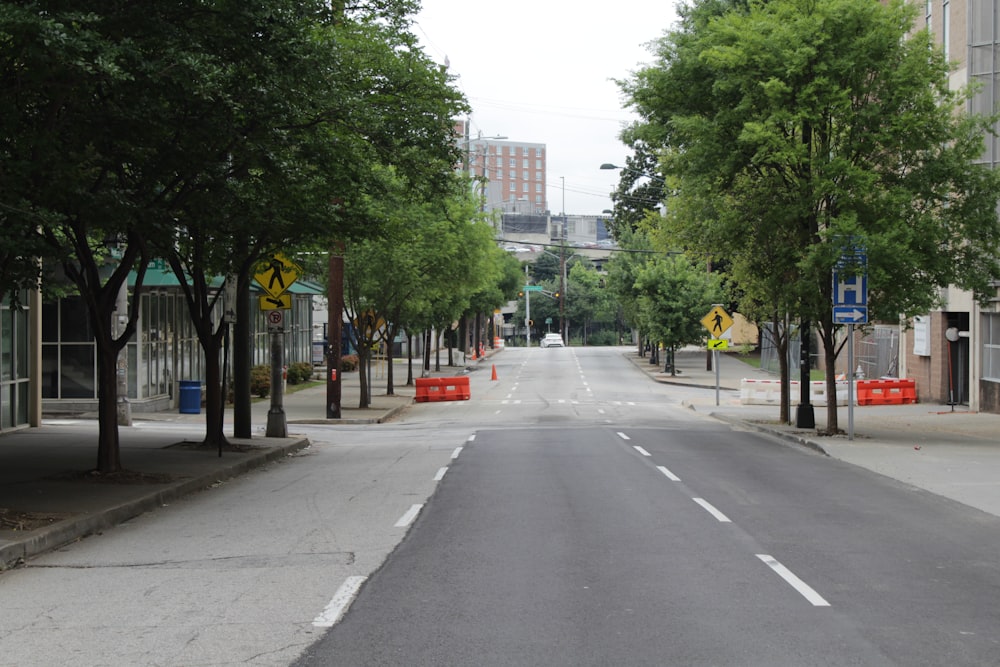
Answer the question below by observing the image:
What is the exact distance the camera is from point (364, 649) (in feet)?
20.4

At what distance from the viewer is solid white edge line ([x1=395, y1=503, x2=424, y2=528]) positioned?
11008 mm

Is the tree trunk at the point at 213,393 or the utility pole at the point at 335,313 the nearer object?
the tree trunk at the point at 213,393

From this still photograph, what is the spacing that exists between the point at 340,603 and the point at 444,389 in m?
34.4

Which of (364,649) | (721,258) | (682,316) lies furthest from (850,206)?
(682,316)

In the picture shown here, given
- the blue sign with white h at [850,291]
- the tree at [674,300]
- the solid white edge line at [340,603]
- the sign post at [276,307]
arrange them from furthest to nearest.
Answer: the tree at [674,300]
the sign post at [276,307]
the blue sign with white h at [850,291]
the solid white edge line at [340,603]

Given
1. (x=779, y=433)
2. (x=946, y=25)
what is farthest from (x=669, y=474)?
(x=946, y=25)

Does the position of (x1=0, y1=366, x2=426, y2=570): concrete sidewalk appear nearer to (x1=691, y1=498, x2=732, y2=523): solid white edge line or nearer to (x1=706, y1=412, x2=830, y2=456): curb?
(x1=691, y1=498, x2=732, y2=523): solid white edge line

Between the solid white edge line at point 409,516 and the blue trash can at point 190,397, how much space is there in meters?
20.5

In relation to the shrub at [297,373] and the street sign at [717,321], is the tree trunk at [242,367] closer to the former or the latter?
the street sign at [717,321]

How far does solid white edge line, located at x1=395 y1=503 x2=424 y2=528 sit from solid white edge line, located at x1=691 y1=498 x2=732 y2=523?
3329mm

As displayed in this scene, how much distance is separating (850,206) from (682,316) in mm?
34499

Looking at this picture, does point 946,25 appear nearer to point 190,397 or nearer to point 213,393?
point 213,393

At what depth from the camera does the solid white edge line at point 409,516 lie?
36.1 feet

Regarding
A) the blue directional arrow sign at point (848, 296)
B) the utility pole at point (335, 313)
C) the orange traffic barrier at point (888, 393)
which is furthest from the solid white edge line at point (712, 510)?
the orange traffic barrier at point (888, 393)
